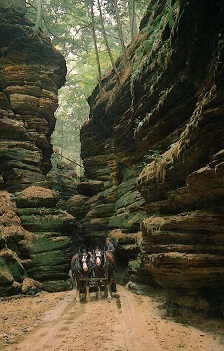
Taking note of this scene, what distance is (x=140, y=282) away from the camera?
11930mm

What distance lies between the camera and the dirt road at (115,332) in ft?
19.6

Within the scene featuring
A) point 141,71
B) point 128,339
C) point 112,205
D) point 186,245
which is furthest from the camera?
point 112,205

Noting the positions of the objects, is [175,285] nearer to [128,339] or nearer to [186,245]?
[186,245]

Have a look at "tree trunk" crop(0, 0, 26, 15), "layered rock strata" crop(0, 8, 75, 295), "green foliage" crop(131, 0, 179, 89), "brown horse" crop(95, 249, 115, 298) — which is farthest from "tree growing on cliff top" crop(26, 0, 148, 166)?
"brown horse" crop(95, 249, 115, 298)

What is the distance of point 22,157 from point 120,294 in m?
10.5

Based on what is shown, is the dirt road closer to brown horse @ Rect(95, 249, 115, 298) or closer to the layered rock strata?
brown horse @ Rect(95, 249, 115, 298)

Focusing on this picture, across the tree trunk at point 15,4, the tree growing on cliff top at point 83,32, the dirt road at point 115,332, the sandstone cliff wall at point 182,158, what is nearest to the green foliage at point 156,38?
the sandstone cliff wall at point 182,158

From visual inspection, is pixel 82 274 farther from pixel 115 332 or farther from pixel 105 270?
pixel 115 332

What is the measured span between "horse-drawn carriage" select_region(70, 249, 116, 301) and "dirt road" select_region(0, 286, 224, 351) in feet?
6.04

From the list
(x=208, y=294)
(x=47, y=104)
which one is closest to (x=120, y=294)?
(x=208, y=294)

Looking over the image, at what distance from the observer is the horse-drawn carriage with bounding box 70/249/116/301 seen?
11680mm

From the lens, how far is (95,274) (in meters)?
13.0

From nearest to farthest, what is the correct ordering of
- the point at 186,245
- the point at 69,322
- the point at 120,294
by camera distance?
the point at 186,245 → the point at 69,322 → the point at 120,294

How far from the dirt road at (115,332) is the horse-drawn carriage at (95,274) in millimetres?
1842
